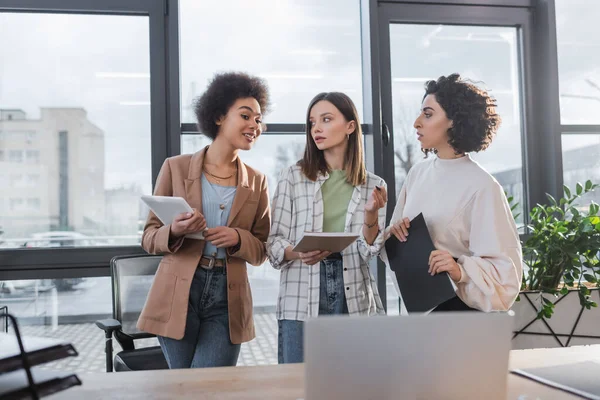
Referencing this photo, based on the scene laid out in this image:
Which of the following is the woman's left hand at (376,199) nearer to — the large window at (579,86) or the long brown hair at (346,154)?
the long brown hair at (346,154)

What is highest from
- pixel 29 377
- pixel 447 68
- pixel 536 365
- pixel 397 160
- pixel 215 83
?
pixel 447 68

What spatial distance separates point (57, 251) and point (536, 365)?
2.30 meters

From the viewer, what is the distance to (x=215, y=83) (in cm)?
221

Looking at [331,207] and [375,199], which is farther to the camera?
[331,207]

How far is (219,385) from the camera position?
1.16 metres

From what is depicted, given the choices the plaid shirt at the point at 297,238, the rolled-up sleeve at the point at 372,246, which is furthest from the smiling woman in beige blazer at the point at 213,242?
the rolled-up sleeve at the point at 372,246

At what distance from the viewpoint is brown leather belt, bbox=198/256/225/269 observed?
77.4 inches

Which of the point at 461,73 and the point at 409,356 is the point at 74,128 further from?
the point at 409,356

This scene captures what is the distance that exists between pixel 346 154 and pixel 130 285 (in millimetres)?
1289

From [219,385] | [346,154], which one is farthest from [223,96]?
[219,385]

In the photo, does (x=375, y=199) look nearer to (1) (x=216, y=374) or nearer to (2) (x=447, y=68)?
(1) (x=216, y=374)

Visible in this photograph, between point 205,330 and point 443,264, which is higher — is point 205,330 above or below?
below

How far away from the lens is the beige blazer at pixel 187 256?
1.91 meters

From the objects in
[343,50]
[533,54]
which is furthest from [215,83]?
[533,54]
